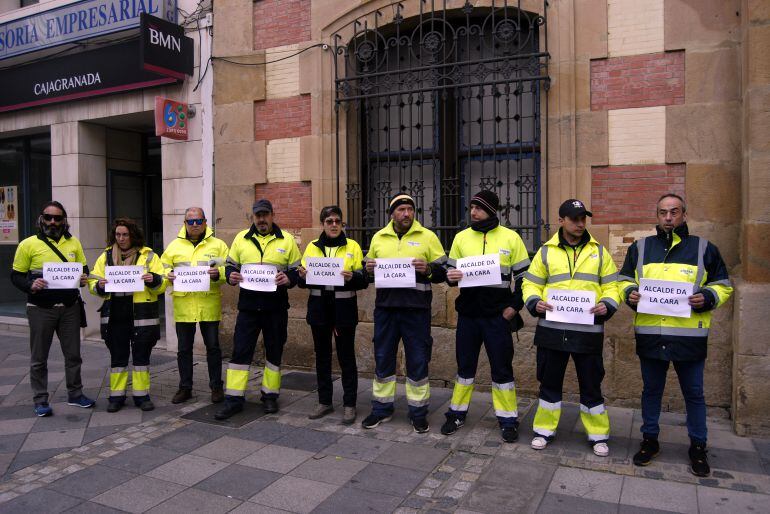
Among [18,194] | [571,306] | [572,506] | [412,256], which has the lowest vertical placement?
[572,506]

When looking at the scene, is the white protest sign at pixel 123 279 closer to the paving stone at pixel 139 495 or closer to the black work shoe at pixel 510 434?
the paving stone at pixel 139 495

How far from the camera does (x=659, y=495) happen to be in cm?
412

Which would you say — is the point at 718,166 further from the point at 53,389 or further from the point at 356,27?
the point at 53,389

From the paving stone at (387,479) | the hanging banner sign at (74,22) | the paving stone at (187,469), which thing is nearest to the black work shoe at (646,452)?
the paving stone at (387,479)

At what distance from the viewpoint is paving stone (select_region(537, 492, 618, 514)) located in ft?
12.9

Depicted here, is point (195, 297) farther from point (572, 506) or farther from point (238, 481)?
point (572, 506)

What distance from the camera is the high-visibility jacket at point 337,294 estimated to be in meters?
5.71

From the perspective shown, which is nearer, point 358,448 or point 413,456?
point 413,456

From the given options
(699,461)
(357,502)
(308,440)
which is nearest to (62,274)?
(308,440)

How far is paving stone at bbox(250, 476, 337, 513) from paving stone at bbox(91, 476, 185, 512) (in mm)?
627

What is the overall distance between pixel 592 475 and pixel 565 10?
4.53 meters

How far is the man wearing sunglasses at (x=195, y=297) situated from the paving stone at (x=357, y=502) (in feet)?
8.57

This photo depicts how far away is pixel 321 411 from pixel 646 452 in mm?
2834

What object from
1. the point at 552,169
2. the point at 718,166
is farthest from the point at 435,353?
the point at 718,166
